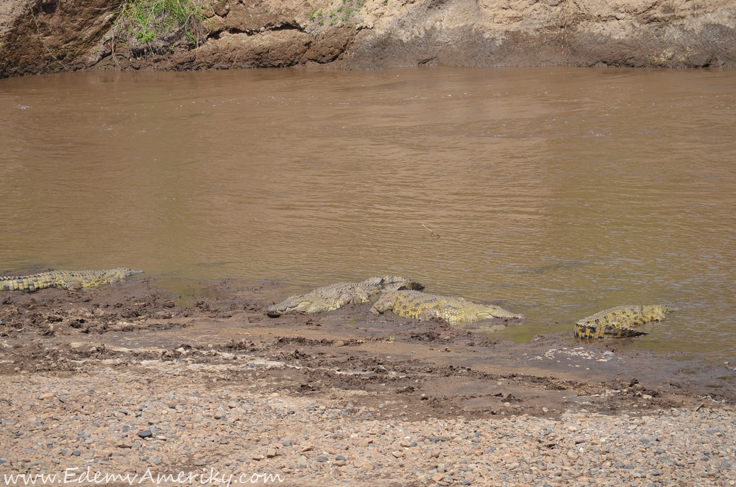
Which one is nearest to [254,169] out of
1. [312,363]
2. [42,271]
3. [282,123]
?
[282,123]

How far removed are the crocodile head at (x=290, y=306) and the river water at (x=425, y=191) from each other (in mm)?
814

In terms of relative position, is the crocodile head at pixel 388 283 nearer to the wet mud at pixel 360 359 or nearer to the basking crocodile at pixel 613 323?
the wet mud at pixel 360 359

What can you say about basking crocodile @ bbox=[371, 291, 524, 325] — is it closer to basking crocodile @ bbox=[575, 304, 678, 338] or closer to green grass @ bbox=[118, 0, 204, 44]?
basking crocodile @ bbox=[575, 304, 678, 338]

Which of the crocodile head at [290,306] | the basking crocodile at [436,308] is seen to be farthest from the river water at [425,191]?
the crocodile head at [290,306]

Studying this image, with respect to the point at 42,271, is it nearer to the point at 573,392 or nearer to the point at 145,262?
the point at 145,262

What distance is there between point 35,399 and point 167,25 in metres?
18.3

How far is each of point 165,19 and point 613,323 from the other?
1834 centimetres

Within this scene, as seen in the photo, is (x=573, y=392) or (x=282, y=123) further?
(x=282, y=123)

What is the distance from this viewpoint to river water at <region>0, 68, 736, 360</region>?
7191 mm

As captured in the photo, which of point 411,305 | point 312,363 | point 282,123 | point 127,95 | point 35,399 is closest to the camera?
point 35,399

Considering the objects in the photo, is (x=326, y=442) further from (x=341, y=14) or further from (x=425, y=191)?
(x=341, y=14)

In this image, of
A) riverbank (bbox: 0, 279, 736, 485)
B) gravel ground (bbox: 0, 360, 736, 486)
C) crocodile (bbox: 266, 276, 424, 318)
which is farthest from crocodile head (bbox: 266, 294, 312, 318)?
gravel ground (bbox: 0, 360, 736, 486)

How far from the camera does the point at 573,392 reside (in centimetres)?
470

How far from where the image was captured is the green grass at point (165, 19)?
67.6 feet
